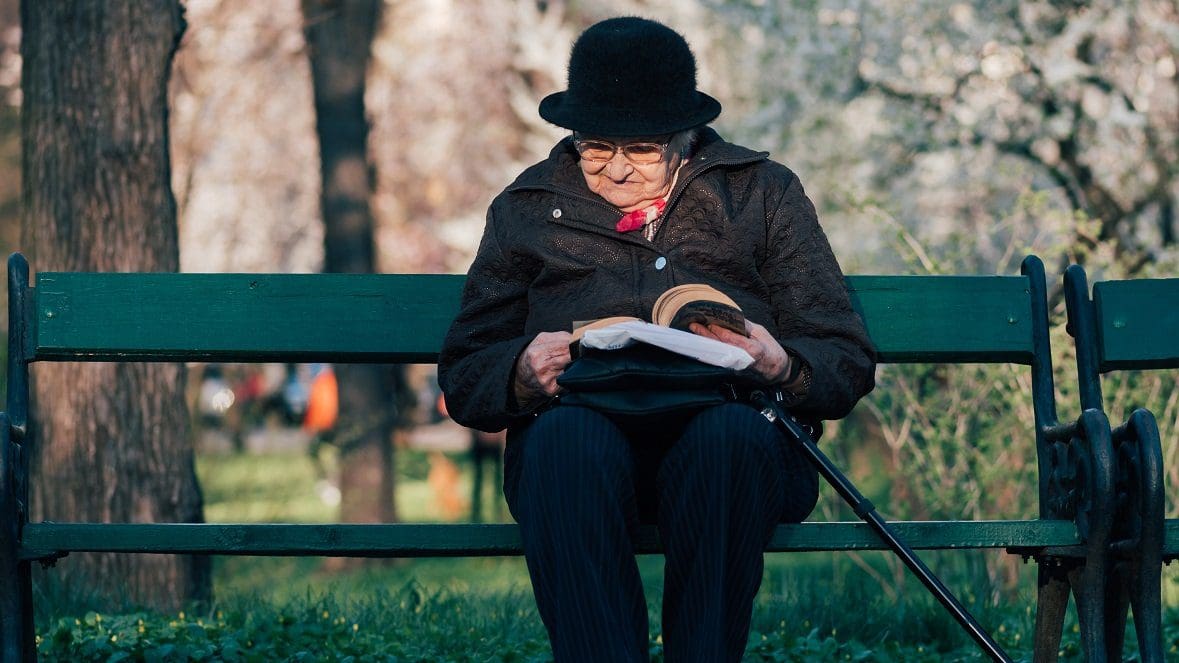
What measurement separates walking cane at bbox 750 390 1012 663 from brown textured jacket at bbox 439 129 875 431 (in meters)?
0.20

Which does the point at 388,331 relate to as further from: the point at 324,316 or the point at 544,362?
the point at 544,362

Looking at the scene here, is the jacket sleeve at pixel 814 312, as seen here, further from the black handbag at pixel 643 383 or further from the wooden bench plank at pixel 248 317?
the wooden bench plank at pixel 248 317

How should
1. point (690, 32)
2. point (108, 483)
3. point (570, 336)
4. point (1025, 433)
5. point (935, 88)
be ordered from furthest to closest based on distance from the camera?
point (690, 32) < point (935, 88) < point (1025, 433) < point (108, 483) < point (570, 336)

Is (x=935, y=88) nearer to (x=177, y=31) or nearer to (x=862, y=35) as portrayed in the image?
(x=862, y=35)

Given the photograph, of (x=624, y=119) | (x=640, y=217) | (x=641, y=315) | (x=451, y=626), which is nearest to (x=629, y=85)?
(x=624, y=119)

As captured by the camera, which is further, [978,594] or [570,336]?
[978,594]

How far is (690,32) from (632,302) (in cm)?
1245

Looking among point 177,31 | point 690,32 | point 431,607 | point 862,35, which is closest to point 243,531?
point 431,607

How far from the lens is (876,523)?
343cm

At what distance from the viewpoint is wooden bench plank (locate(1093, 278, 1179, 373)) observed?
4.12m

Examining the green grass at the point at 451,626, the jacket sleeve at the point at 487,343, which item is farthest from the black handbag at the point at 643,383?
the green grass at the point at 451,626

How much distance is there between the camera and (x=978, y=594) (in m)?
5.02

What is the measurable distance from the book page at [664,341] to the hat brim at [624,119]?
48 cm

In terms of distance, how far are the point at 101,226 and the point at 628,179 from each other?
2.12 m
